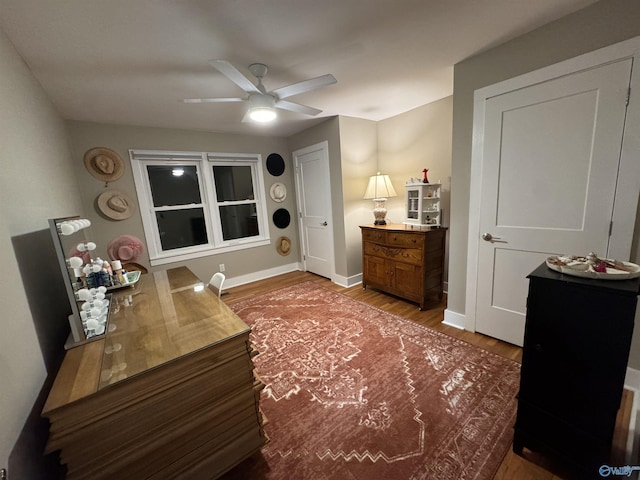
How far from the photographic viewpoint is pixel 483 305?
7.32 ft

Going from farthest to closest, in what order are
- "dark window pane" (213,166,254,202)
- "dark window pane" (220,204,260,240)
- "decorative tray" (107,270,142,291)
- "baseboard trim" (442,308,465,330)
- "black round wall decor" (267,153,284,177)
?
"black round wall decor" (267,153,284,177) → "dark window pane" (220,204,260,240) → "dark window pane" (213,166,254,202) → "baseboard trim" (442,308,465,330) → "decorative tray" (107,270,142,291)

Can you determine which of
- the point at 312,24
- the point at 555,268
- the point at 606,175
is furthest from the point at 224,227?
the point at 606,175

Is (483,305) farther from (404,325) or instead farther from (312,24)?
(312,24)

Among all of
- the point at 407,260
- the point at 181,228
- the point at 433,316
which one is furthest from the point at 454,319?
the point at 181,228

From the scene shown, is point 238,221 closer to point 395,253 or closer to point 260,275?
point 260,275

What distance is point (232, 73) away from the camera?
156 cm

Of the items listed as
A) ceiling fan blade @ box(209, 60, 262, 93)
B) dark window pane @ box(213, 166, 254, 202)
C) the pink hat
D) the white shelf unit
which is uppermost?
ceiling fan blade @ box(209, 60, 262, 93)

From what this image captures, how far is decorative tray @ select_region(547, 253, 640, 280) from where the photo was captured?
3.39 feet

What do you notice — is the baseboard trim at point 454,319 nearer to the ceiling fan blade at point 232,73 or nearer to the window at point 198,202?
the ceiling fan blade at point 232,73

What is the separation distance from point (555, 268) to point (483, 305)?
1.21 metres

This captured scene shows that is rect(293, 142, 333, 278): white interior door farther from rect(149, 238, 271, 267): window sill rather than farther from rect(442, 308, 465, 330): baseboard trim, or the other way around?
rect(442, 308, 465, 330): baseboard trim

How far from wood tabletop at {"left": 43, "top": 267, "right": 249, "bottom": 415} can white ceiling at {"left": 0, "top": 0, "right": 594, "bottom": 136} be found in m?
1.58

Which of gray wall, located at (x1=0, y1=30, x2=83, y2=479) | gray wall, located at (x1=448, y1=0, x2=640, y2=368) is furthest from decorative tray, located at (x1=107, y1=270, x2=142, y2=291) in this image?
gray wall, located at (x1=448, y1=0, x2=640, y2=368)

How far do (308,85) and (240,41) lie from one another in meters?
0.49
